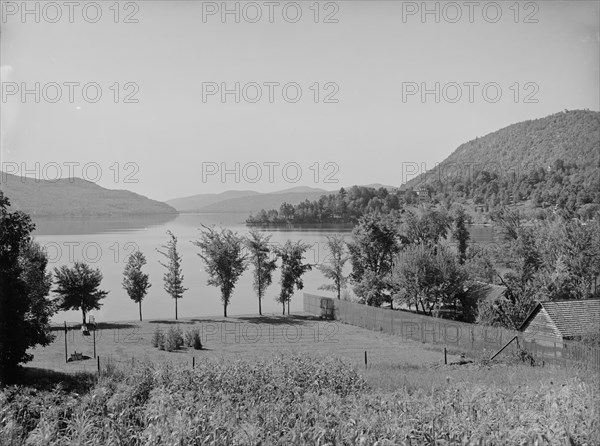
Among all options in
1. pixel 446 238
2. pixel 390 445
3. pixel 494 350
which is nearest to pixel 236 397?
pixel 390 445

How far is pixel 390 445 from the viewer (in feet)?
15.3

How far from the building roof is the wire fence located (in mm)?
762

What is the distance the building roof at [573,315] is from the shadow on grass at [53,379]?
18.8m

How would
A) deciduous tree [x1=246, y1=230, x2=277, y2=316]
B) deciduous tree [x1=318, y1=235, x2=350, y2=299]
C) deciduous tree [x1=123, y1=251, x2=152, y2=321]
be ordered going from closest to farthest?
deciduous tree [x1=123, y1=251, x2=152, y2=321] → deciduous tree [x1=246, y1=230, x2=277, y2=316] → deciduous tree [x1=318, y1=235, x2=350, y2=299]

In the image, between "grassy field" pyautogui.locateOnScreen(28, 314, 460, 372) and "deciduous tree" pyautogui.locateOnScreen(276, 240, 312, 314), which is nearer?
"grassy field" pyautogui.locateOnScreen(28, 314, 460, 372)

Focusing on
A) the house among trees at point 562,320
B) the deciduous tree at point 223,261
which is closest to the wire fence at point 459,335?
the house among trees at point 562,320

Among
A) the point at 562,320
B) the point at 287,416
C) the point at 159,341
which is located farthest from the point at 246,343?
the point at 287,416

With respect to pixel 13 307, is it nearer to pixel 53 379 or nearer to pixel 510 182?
pixel 53 379

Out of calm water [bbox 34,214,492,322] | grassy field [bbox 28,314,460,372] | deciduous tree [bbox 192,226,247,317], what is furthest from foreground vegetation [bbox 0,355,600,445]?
deciduous tree [bbox 192,226,247,317]

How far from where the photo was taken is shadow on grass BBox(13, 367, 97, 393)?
12.6 meters

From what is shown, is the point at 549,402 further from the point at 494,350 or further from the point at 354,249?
the point at 354,249

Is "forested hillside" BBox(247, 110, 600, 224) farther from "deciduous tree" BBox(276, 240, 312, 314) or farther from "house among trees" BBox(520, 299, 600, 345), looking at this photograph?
"deciduous tree" BBox(276, 240, 312, 314)

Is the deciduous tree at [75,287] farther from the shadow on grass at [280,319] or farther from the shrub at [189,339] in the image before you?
the shrub at [189,339]

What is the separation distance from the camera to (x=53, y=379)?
14867 mm
